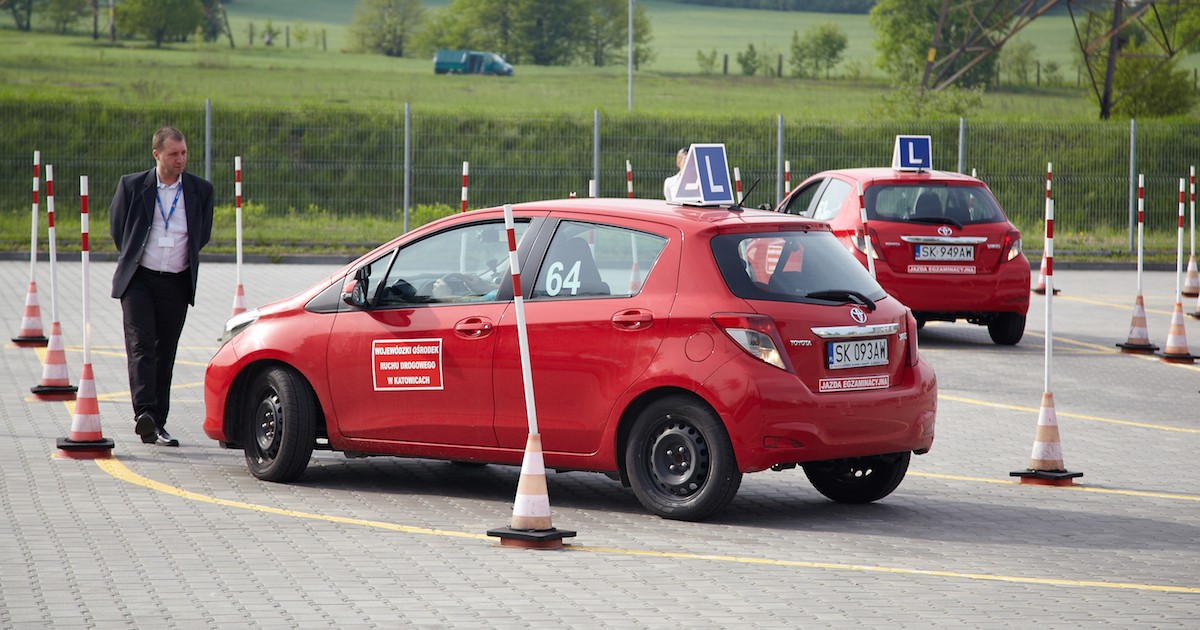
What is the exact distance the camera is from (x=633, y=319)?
8.45 meters

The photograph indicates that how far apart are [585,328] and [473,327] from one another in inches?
25.3

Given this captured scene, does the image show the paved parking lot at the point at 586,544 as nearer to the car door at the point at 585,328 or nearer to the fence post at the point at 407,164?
the car door at the point at 585,328

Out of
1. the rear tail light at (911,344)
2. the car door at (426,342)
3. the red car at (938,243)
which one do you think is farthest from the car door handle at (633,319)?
the red car at (938,243)

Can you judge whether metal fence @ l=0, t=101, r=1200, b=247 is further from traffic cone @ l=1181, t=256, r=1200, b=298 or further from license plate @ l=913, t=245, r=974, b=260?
license plate @ l=913, t=245, r=974, b=260

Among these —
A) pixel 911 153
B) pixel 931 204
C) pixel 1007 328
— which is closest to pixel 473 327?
pixel 931 204

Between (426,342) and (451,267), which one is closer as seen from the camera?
(426,342)

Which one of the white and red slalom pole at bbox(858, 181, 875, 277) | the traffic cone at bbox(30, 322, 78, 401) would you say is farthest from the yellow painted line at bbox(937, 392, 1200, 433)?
the traffic cone at bbox(30, 322, 78, 401)

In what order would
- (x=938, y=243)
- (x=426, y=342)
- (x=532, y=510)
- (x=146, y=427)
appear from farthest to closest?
(x=938, y=243) → (x=146, y=427) → (x=426, y=342) → (x=532, y=510)

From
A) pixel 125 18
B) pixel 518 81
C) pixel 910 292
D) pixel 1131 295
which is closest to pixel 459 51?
pixel 518 81

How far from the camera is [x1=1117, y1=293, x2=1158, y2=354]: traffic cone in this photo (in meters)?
16.8

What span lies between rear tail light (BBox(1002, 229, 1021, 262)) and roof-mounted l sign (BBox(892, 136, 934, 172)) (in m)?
1.10

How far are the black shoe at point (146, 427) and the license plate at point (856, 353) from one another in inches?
176

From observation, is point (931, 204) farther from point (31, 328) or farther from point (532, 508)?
point (532, 508)

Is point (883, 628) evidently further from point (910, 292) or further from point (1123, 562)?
point (910, 292)
